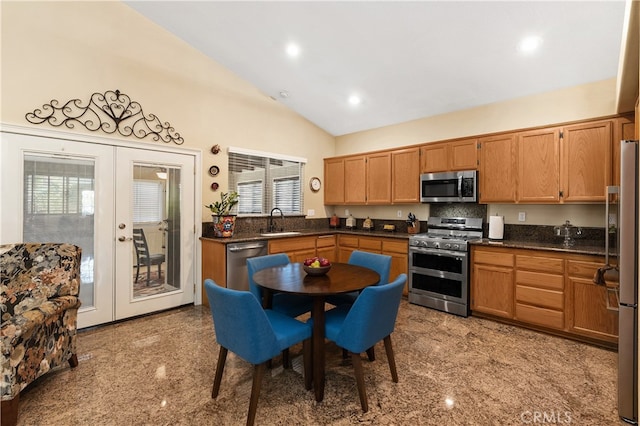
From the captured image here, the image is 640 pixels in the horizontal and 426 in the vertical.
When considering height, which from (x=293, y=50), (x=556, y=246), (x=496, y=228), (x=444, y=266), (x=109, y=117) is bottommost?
(x=444, y=266)

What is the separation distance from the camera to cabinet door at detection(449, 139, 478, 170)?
3.89 m

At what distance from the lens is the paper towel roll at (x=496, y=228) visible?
3694 mm

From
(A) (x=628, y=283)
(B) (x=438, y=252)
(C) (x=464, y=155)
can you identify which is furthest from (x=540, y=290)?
(C) (x=464, y=155)

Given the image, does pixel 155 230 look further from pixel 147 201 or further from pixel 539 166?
pixel 539 166

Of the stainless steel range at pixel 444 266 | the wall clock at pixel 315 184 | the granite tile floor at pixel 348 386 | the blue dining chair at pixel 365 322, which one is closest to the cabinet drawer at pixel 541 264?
the stainless steel range at pixel 444 266

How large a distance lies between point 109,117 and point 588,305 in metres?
5.22

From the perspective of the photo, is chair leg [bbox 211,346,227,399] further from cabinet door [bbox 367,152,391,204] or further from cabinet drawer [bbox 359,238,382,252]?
cabinet door [bbox 367,152,391,204]

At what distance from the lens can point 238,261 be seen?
12.5 ft

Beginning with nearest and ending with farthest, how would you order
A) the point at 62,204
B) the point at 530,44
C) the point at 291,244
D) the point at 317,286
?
1. the point at 317,286
2. the point at 530,44
3. the point at 62,204
4. the point at 291,244

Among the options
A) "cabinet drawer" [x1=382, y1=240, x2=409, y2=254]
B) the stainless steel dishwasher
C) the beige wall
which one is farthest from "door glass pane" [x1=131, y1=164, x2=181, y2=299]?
"cabinet drawer" [x1=382, y1=240, x2=409, y2=254]

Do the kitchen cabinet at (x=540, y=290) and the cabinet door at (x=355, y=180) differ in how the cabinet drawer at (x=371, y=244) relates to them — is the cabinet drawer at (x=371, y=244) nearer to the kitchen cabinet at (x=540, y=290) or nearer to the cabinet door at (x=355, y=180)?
the cabinet door at (x=355, y=180)

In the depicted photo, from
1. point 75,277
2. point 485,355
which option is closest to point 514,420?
point 485,355

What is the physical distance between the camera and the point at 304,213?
17.7 ft

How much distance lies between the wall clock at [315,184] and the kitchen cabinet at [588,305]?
3699 mm
